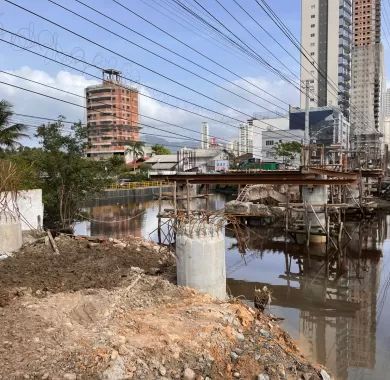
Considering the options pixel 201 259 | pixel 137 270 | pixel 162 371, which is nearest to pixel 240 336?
pixel 162 371

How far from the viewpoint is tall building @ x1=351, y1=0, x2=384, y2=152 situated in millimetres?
Answer: 82375

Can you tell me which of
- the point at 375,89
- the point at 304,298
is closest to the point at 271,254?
the point at 304,298

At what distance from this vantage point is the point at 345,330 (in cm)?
1186

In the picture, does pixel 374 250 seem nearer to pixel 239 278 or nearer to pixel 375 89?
pixel 239 278

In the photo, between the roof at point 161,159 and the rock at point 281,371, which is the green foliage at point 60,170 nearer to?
the rock at point 281,371

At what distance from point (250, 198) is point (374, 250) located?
1205 cm

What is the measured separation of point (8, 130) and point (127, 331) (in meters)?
24.5

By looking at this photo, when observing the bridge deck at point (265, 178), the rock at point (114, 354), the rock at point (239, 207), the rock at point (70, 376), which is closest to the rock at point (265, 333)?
the rock at point (114, 354)

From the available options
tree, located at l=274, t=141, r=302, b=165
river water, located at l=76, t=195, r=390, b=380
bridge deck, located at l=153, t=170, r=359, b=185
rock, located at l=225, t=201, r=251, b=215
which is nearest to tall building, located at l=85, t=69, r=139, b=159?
tree, located at l=274, t=141, r=302, b=165

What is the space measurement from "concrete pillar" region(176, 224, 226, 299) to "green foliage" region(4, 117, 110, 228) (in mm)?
14053

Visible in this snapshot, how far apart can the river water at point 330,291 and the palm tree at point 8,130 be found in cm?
774

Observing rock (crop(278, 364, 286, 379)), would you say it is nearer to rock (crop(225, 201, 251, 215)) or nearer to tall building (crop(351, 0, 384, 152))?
rock (crop(225, 201, 251, 215))

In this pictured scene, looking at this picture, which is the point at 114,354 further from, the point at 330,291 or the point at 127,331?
the point at 330,291

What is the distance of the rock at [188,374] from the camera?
636 cm
